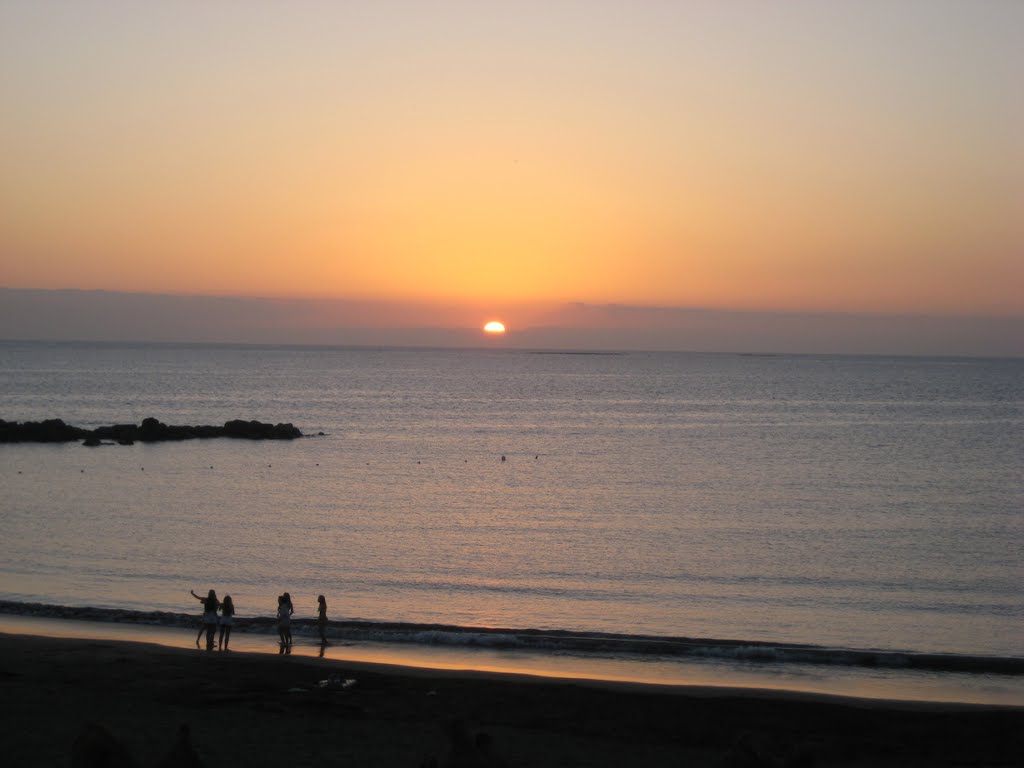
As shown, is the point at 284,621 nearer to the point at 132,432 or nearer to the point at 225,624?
the point at 225,624

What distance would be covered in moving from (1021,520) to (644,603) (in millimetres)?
21845

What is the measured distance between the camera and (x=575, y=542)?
34.4 m

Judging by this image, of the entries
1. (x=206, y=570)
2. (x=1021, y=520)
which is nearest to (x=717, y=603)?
(x=206, y=570)

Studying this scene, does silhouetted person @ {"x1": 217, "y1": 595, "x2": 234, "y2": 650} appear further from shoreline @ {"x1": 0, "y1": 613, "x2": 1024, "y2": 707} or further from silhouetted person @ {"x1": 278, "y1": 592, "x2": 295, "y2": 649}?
silhouetted person @ {"x1": 278, "y1": 592, "x2": 295, "y2": 649}

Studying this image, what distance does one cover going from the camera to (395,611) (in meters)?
25.1

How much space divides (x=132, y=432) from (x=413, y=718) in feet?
197

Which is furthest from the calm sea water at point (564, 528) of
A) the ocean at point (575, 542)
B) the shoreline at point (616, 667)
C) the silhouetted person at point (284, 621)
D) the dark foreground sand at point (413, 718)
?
the dark foreground sand at point (413, 718)

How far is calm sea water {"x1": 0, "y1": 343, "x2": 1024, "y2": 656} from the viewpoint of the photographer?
2566 centimetres

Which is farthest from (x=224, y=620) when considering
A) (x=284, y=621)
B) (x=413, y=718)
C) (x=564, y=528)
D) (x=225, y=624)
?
(x=564, y=528)

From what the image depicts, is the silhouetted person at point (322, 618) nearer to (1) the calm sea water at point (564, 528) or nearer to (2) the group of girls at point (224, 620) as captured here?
(2) the group of girls at point (224, 620)

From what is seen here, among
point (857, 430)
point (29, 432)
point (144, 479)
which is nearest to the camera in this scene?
point (144, 479)

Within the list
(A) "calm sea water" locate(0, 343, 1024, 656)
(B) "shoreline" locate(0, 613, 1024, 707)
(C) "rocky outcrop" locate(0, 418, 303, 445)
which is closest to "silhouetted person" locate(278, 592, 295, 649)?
(B) "shoreline" locate(0, 613, 1024, 707)

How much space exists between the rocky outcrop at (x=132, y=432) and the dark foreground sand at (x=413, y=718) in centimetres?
5327

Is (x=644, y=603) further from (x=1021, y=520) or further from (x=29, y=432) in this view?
(x=29, y=432)
